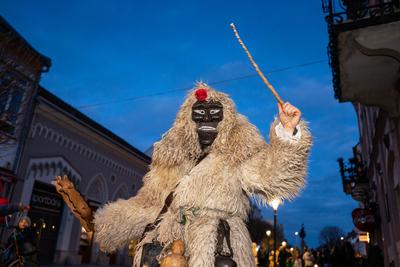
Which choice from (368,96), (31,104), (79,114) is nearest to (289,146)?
(368,96)

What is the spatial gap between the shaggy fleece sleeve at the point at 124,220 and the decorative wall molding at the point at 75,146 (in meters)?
10.4

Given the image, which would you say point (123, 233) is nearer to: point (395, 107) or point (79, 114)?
point (395, 107)

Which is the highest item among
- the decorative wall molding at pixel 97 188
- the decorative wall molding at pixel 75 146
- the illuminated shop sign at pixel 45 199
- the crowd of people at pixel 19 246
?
the decorative wall molding at pixel 75 146

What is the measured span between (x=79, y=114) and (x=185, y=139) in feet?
42.0

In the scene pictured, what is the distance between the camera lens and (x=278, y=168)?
237 cm

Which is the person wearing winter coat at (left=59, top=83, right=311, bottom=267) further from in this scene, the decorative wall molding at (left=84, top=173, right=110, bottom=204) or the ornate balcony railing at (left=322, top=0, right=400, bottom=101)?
the decorative wall molding at (left=84, top=173, right=110, bottom=204)

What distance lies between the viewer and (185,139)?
8.83 ft

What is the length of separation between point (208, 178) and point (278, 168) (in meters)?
0.48

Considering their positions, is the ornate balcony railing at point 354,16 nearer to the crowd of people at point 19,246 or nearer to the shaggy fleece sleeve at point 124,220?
the shaggy fleece sleeve at point 124,220

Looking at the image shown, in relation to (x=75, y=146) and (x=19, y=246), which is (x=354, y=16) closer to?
(x=19, y=246)

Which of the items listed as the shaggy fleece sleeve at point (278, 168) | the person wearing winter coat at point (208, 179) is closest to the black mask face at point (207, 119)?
the person wearing winter coat at point (208, 179)

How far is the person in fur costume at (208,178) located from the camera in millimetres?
2312

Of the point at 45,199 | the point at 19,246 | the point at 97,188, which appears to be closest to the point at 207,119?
the point at 19,246

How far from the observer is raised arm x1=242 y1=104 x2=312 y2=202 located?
7.66 feet
